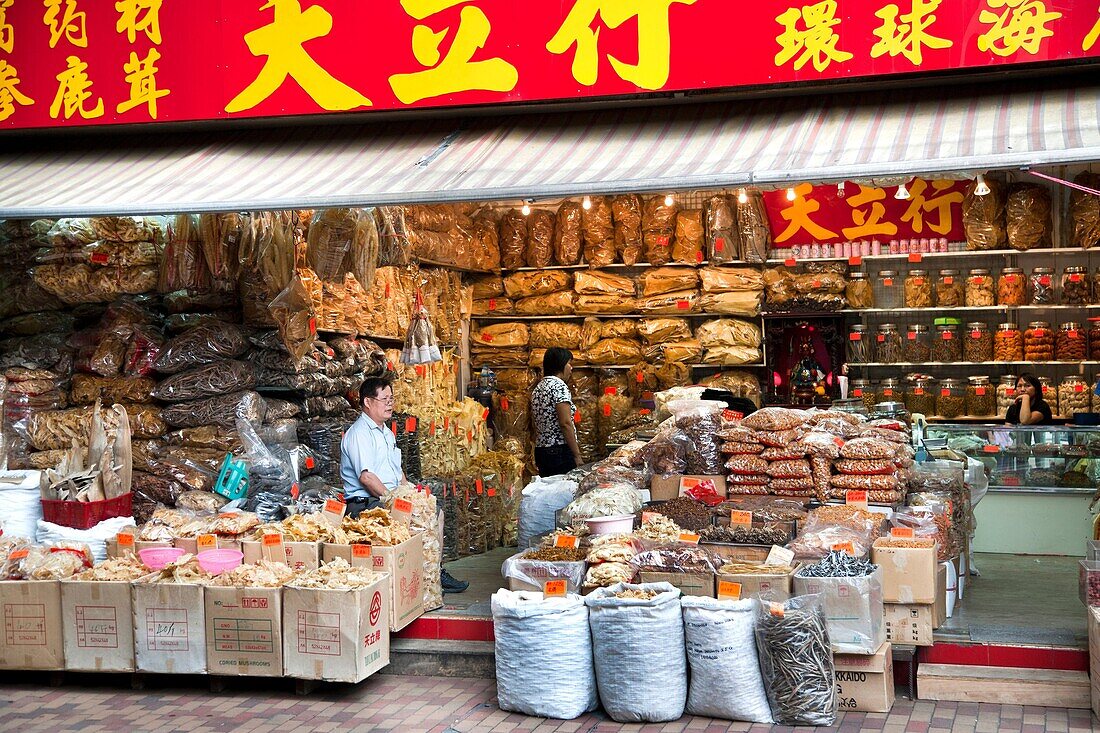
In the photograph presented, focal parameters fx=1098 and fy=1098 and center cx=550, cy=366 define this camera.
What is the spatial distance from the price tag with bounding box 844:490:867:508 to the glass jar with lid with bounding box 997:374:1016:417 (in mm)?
4158

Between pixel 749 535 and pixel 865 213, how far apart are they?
17.8ft

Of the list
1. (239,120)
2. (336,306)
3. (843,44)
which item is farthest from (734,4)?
(336,306)

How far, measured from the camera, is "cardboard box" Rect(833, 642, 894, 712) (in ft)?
16.3

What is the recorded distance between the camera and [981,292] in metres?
9.70

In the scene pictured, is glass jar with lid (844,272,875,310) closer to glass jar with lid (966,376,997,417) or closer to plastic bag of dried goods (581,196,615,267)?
glass jar with lid (966,376,997,417)

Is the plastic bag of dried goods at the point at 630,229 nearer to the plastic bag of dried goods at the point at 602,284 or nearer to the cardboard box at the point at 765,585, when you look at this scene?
the plastic bag of dried goods at the point at 602,284

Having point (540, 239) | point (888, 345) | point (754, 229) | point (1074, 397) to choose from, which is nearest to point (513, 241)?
point (540, 239)

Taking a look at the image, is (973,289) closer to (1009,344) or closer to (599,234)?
(1009,344)

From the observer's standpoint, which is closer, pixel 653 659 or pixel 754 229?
pixel 653 659

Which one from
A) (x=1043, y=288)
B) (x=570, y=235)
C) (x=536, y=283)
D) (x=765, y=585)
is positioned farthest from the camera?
(x=536, y=283)

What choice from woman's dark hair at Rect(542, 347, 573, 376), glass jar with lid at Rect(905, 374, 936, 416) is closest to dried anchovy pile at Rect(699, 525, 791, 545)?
woman's dark hair at Rect(542, 347, 573, 376)

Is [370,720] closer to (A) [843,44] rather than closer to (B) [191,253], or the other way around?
(B) [191,253]

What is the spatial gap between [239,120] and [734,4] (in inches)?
124

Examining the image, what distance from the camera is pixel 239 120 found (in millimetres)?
6953
